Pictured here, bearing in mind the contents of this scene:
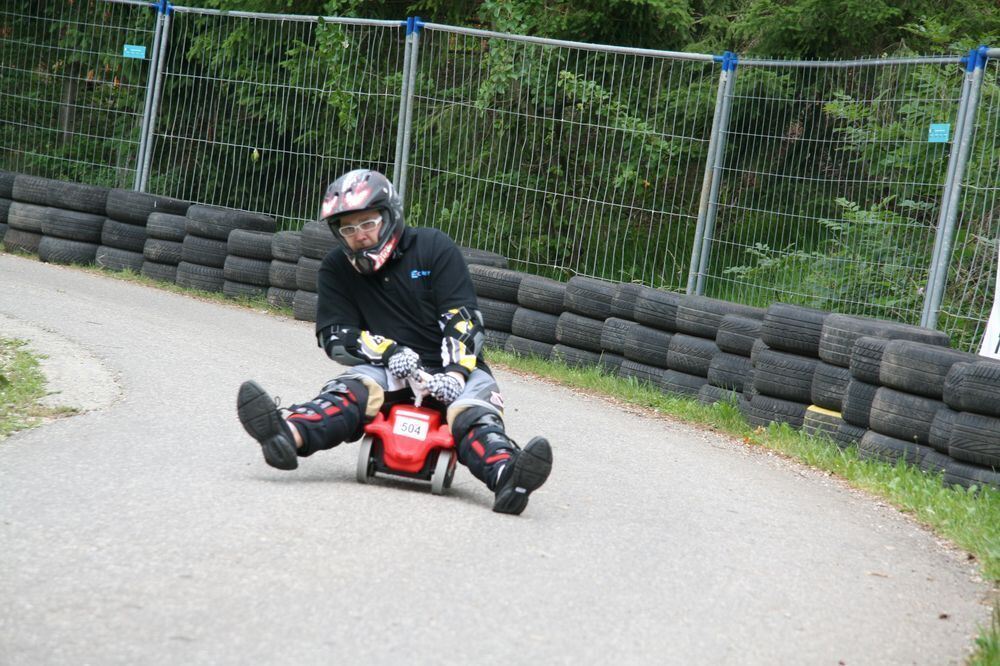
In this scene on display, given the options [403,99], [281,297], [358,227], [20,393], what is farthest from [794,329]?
[281,297]

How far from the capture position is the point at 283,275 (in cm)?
1388

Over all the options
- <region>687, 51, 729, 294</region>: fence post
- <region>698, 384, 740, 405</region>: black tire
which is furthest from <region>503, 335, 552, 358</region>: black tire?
<region>698, 384, 740, 405</region>: black tire

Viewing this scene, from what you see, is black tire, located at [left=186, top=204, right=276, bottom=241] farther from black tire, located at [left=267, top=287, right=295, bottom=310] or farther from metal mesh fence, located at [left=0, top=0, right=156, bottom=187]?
metal mesh fence, located at [left=0, top=0, right=156, bottom=187]

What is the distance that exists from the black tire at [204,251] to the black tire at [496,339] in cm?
379

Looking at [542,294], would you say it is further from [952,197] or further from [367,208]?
[367,208]

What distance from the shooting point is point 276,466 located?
243 inches

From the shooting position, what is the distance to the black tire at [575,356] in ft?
37.8

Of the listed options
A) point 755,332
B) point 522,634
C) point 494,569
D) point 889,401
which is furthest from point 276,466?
point 755,332

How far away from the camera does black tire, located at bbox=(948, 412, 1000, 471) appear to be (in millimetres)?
7434

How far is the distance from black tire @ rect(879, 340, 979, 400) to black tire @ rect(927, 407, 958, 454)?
173mm

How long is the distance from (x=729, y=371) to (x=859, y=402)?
1.72 metres

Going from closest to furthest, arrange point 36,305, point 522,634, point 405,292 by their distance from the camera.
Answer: point 522,634, point 405,292, point 36,305

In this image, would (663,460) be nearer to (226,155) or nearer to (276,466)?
(276,466)

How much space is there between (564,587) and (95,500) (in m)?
2.04
